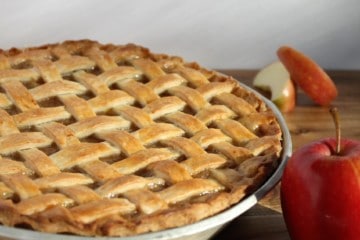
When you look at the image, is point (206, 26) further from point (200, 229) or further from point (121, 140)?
point (200, 229)

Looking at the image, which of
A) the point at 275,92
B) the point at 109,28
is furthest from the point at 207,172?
the point at 109,28

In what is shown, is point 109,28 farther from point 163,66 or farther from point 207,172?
point 207,172

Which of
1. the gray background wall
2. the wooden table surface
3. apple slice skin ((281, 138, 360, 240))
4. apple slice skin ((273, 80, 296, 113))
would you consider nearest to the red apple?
apple slice skin ((281, 138, 360, 240))

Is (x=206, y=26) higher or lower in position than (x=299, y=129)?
higher

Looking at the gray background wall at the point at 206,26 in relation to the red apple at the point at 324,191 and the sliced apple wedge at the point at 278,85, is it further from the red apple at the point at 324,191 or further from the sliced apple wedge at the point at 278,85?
the red apple at the point at 324,191

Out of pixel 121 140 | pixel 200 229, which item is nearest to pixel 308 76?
pixel 121 140
